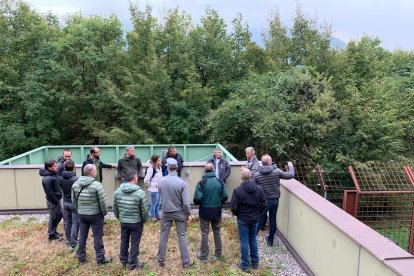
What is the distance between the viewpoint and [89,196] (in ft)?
17.4

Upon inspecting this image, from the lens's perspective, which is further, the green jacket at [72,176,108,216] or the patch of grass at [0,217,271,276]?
the patch of grass at [0,217,271,276]

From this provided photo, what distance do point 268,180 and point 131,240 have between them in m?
2.43

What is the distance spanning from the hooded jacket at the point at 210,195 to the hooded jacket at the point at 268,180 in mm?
872

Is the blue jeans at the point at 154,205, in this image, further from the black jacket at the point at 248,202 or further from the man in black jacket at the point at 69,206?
the black jacket at the point at 248,202

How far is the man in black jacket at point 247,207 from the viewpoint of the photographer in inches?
210

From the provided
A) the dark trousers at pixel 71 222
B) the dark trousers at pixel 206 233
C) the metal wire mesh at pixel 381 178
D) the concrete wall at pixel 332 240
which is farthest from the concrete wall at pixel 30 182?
the metal wire mesh at pixel 381 178

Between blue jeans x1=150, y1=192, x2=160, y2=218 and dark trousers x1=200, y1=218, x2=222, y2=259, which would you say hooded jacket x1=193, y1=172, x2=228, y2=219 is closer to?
dark trousers x1=200, y1=218, x2=222, y2=259

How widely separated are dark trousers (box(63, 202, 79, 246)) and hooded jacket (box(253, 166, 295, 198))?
10.0 ft

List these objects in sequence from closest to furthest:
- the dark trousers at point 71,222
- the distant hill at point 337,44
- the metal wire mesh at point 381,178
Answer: the dark trousers at point 71,222 → the metal wire mesh at point 381,178 → the distant hill at point 337,44

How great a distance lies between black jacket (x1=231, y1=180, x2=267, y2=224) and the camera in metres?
5.34

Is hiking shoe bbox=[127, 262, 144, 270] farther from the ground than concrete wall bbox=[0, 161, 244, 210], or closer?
closer

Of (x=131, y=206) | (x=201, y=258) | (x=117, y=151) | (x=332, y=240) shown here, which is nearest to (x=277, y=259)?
(x=201, y=258)

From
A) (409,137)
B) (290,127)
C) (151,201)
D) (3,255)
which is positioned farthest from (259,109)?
(409,137)

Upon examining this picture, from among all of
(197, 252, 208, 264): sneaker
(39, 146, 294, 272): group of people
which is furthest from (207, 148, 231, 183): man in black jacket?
(197, 252, 208, 264): sneaker
